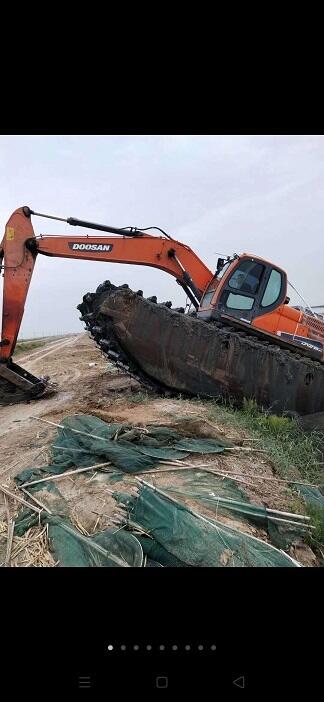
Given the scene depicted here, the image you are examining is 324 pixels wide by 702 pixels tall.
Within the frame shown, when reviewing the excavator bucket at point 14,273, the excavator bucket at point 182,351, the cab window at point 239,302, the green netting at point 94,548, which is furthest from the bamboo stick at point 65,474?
the cab window at point 239,302

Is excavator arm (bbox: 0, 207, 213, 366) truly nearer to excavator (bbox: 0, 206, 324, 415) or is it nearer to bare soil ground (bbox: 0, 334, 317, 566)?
excavator (bbox: 0, 206, 324, 415)

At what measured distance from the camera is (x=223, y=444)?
4.60m

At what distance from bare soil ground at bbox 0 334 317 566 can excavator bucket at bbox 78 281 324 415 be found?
501 millimetres

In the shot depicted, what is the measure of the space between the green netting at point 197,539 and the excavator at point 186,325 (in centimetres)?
414

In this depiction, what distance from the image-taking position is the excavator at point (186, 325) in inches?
279

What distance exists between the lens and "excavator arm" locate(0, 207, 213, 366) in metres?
7.29

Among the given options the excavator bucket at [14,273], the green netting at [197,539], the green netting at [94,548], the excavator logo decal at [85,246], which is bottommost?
the green netting at [94,548]

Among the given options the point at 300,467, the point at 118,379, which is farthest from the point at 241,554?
the point at 118,379

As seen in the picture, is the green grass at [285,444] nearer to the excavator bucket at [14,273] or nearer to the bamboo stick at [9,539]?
the bamboo stick at [9,539]

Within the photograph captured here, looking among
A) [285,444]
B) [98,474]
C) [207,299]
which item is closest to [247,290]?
[207,299]

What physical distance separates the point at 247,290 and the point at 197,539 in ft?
18.4
